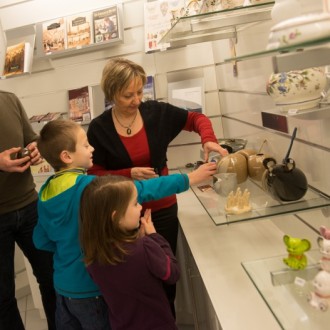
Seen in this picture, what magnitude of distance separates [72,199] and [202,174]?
1.63 feet

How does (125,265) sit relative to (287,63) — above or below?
below

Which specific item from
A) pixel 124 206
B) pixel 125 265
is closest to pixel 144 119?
pixel 124 206

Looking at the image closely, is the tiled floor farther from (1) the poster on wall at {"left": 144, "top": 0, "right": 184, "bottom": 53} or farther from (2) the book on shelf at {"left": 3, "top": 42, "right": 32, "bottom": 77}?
(1) the poster on wall at {"left": 144, "top": 0, "right": 184, "bottom": 53}

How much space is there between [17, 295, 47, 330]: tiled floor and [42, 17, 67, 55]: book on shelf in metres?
1.92

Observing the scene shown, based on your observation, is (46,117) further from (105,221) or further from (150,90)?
(105,221)

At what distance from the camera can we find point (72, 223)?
4.68 feet

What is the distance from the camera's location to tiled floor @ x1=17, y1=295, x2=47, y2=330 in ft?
9.14

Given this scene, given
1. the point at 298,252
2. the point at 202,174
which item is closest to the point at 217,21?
the point at 202,174

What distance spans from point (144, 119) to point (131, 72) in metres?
0.25

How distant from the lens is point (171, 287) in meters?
2.02

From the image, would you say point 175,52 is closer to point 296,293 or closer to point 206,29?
point 206,29

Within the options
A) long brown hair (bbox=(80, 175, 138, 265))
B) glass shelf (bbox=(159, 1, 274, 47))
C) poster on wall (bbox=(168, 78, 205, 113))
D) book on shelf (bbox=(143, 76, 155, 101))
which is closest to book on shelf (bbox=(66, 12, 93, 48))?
book on shelf (bbox=(143, 76, 155, 101))

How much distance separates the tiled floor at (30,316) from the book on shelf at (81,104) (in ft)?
4.88

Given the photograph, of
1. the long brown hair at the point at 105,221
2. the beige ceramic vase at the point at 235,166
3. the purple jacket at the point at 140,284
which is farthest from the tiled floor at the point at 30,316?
the beige ceramic vase at the point at 235,166
